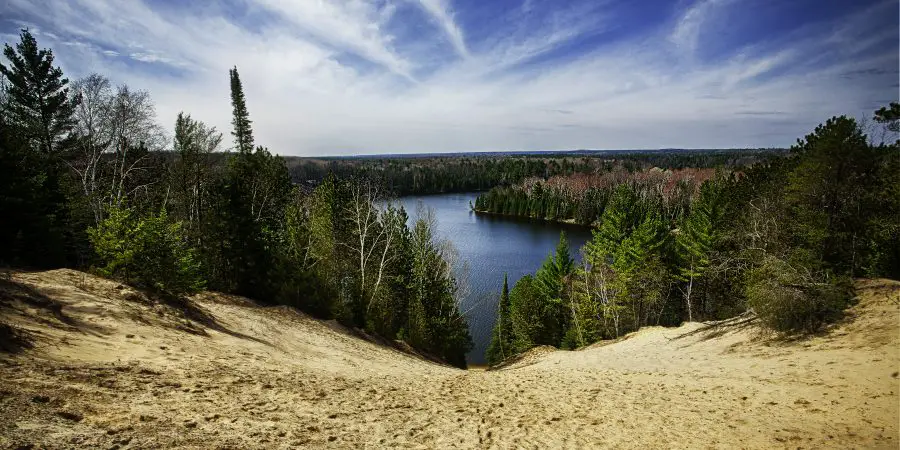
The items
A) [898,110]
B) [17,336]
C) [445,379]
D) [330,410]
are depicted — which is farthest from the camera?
[898,110]

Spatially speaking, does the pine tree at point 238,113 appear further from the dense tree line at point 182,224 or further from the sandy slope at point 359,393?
the sandy slope at point 359,393

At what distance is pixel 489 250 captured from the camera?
206 ft

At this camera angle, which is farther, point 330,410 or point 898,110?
point 898,110

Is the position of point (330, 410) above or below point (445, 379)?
above

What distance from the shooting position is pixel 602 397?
9.45 m

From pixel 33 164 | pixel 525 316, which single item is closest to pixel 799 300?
pixel 525 316

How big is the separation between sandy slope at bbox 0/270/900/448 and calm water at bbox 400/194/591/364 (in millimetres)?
19363

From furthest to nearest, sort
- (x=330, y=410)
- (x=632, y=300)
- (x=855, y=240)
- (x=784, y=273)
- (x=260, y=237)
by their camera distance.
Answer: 1. (x=632, y=300)
2. (x=260, y=237)
3. (x=855, y=240)
4. (x=784, y=273)
5. (x=330, y=410)

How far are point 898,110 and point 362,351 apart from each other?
21851mm

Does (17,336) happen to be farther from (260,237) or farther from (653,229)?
(653,229)

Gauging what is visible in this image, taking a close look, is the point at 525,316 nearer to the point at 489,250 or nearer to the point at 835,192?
the point at 835,192

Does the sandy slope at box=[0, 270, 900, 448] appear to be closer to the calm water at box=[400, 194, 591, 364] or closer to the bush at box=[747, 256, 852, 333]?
the bush at box=[747, 256, 852, 333]

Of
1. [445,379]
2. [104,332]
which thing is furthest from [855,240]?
[104,332]

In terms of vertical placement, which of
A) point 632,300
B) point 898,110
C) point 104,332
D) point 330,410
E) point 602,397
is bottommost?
point 632,300
